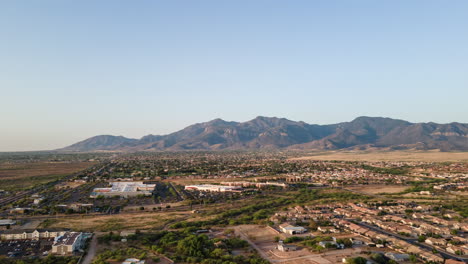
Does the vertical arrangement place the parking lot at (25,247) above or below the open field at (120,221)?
above

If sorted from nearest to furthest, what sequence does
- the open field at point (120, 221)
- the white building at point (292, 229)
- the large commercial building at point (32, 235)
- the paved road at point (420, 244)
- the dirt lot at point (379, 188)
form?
1. the paved road at point (420, 244)
2. the large commercial building at point (32, 235)
3. the white building at point (292, 229)
4. the open field at point (120, 221)
5. the dirt lot at point (379, 188)

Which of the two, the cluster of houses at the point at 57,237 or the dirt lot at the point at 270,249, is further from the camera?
the cluster of houses at the point at 57,237

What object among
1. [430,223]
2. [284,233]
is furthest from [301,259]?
[430,223]

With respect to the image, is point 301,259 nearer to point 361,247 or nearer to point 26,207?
point 361,247

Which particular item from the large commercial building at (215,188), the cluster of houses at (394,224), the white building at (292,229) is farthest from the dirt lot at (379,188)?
the white building at (292,229)

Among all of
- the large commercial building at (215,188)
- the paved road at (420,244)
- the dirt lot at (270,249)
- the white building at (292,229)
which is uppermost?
the large commercial building at (215,188)

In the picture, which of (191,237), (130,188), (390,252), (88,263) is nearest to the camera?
(88,263)

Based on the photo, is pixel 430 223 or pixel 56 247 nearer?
pixel 56 247

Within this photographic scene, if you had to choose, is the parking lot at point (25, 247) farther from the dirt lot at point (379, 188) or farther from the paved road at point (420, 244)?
the dirt lot at point (379, 188)

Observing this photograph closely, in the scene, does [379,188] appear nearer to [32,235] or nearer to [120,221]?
[120,221]
